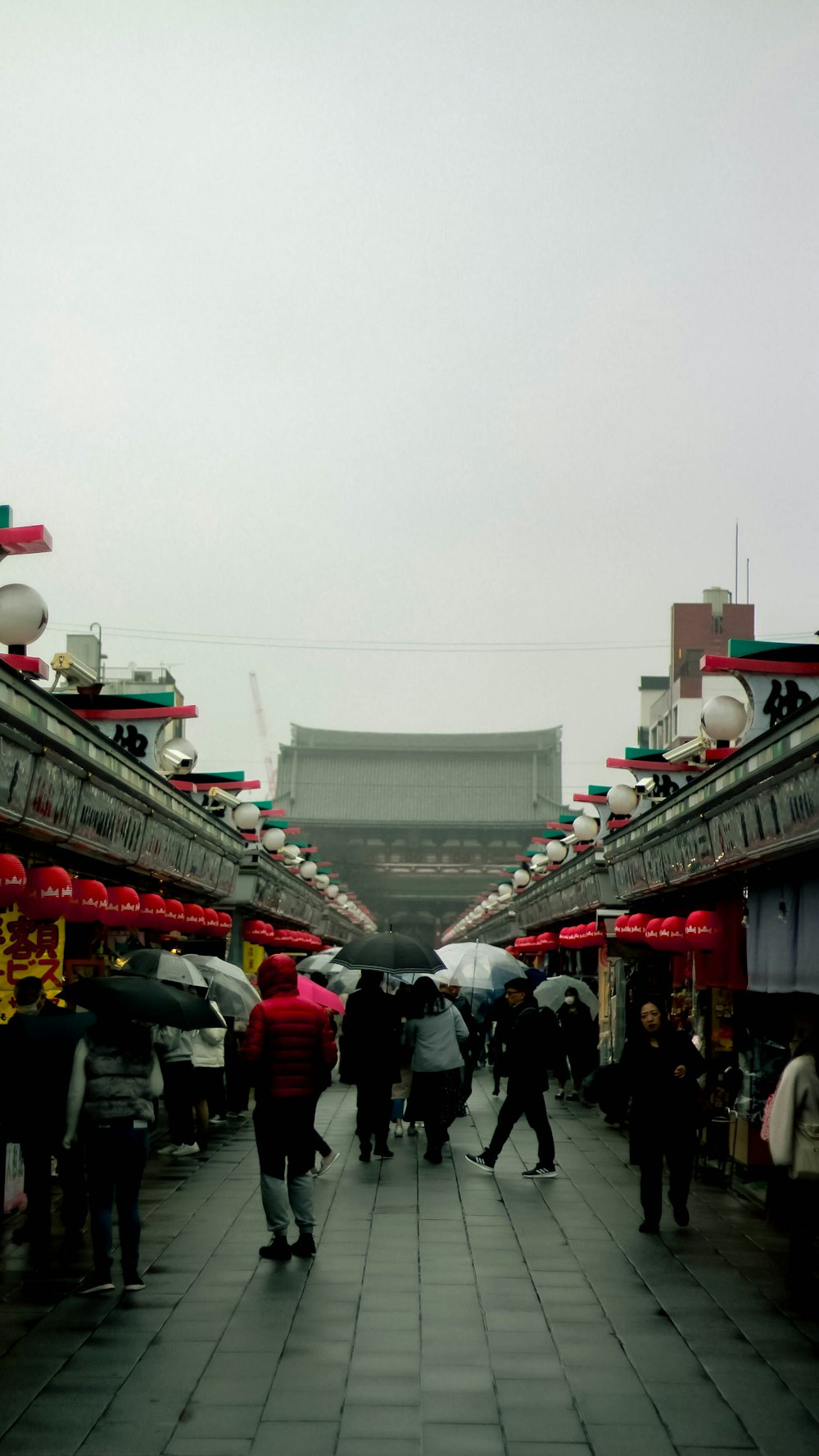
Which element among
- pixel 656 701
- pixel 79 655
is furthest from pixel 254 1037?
pixel 656 701

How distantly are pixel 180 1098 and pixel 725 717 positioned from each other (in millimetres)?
6011

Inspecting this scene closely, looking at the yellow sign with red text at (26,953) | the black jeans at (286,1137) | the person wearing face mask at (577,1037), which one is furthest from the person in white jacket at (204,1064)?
the person wearing face mask at (577,1037)

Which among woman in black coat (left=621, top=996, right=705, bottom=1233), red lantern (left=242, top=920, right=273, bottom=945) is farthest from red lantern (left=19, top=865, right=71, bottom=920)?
red lantern (left=242, top=920, right=273, bottom=945)

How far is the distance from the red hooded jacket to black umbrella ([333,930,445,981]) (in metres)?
4.51

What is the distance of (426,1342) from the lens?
22.4ft

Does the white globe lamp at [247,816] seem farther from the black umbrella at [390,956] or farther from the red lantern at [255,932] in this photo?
the black umbrella at [390,956]

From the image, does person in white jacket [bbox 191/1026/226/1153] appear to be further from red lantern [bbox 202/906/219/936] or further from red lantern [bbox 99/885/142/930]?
red lantern [bbox 202/906/219/936]

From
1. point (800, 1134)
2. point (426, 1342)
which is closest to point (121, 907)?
point (426, 1342)

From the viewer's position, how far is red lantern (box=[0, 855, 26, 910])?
802 cm

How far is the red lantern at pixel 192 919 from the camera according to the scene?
613 inches

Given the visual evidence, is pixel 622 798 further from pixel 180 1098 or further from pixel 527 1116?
pixel 180 1098

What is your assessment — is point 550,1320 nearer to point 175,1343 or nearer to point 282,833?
point 175,1343

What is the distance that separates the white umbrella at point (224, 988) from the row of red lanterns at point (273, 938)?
11.3 m

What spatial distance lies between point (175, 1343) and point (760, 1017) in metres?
6.56
